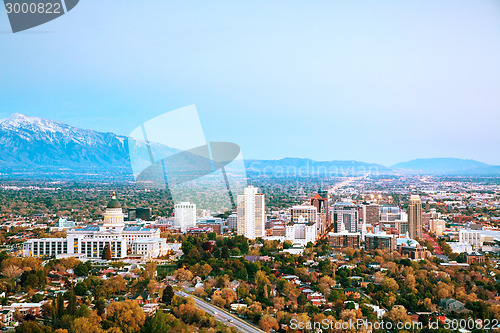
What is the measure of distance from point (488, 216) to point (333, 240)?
9070mm

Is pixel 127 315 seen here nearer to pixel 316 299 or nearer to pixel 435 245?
pixel 316 299

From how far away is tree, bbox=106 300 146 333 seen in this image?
7.08 metres

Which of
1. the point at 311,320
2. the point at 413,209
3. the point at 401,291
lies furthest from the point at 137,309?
the point at 413,209

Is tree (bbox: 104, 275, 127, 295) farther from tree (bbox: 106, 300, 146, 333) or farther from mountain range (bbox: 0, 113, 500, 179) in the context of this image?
mountain range (bbox: 0, 113, 500, 179)

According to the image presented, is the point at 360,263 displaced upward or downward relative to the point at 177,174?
downward

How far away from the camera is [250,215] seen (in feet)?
54.0

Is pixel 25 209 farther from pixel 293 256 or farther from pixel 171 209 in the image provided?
pixel 293 256

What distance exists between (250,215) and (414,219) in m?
4.43

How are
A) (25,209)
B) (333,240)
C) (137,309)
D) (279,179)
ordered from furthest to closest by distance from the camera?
(279,179) → (25,209) → (333,240) → (137,309)

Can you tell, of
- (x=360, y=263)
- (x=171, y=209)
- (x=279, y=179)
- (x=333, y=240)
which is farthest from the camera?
(x=279, y=179)

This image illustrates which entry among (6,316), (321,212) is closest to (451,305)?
(6,316)

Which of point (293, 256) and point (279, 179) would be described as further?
point (279, 179)

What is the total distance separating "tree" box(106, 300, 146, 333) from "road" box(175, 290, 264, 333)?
1.03 meters

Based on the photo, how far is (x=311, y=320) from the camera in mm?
7438
